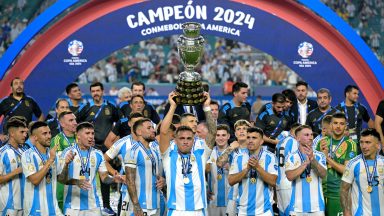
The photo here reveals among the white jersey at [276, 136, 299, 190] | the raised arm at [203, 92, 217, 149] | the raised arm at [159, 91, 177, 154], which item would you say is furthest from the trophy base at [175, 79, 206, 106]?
the white jersey at [276, 136, 299, 190]

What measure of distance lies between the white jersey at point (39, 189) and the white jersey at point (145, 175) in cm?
100

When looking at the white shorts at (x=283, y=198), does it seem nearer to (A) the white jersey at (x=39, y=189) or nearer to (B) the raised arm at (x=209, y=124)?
(B) the raised arm at (x=209, y=124)

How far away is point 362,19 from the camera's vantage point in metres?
34.0

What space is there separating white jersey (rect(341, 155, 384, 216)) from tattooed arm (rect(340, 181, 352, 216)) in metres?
0.06

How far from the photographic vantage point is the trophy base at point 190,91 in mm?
11453

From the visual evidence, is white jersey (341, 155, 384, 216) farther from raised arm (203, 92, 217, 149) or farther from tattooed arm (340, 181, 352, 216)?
raised arm (203, 92, 217, 149)

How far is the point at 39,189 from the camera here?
13797 millimetres

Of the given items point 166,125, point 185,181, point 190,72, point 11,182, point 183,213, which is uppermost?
point 190,72

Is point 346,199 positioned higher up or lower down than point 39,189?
lower down

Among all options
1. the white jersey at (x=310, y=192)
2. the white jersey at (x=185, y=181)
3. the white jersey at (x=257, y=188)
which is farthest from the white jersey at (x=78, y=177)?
the white jersey at (x=310, y=192)

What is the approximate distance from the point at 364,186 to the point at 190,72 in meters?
3.06

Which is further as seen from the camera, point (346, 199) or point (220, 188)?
point (220, 188)

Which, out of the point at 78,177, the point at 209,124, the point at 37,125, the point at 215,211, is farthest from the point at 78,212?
the point at 209,124

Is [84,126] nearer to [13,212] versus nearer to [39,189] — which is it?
[39,189]
